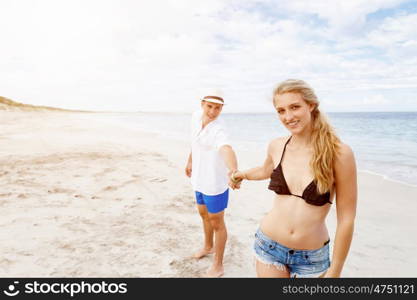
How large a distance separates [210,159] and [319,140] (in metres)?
1.47

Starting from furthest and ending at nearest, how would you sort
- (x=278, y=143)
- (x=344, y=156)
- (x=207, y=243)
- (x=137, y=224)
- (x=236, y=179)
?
(x=137, y=224) < (x=207, y=243) < (x=236, y=179) < (x=278, y=143) < (x=344, y=156)

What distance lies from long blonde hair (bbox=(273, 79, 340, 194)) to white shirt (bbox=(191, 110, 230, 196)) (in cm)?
117

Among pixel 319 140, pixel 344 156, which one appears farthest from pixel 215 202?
pixel 344 156

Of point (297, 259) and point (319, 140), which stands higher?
point (319, 140)

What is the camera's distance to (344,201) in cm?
183

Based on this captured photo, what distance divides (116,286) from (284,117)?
250 centimetres

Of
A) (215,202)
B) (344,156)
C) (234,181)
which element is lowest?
(215,202)

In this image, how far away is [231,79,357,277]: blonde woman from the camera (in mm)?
1814

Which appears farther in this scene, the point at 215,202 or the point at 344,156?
the point at 215,202

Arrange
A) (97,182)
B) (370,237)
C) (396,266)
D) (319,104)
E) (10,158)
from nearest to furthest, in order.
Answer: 1. (319,104)
2. (396,266)
3. (370,237)
4. (97,182)
5. (10,158)

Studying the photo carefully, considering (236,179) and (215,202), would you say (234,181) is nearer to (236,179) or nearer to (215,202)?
(236,179)

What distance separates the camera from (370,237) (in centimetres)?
467

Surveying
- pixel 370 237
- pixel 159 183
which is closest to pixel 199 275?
pixel 370 237

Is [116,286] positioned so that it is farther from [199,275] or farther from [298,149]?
[298,149]
